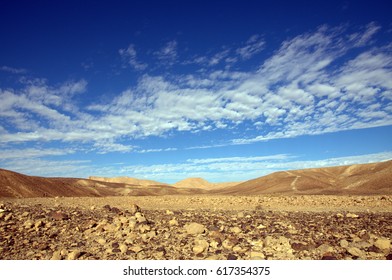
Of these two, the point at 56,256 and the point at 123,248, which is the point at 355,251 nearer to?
the point at 123,248

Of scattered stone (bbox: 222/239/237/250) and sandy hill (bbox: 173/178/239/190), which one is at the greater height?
sandy hill (bbox: 173/178/239/190)

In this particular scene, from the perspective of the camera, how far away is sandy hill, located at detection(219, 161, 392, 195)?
45897mm

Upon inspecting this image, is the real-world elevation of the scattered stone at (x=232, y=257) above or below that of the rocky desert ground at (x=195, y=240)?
below

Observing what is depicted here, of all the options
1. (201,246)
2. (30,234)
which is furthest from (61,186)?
(201,246)

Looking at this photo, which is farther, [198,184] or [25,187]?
[198,184]

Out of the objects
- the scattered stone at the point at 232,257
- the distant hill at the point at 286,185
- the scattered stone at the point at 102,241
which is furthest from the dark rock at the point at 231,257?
the distant hill at the point at 286,185

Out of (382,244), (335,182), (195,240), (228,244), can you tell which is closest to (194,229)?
(195,240)

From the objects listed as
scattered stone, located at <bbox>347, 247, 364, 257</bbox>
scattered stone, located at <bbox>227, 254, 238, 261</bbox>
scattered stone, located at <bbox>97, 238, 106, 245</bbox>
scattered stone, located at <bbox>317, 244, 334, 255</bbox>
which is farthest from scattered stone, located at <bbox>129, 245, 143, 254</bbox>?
scattered stone, located at <bbox>347, 247, 364, 257</bbox>

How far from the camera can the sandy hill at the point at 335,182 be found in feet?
151

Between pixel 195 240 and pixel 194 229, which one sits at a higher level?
pixel 194 229

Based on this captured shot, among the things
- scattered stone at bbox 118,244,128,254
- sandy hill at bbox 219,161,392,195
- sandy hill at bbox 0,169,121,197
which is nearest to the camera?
scattered stone at bbox 118,244,128,254

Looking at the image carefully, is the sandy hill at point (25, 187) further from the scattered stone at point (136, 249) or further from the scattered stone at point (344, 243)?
the scattered stone at point (344, 243)

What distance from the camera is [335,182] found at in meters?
63.5

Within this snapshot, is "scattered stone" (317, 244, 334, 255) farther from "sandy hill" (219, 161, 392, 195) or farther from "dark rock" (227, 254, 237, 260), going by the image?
"sandy hill" (219, 161, 392, 195)
